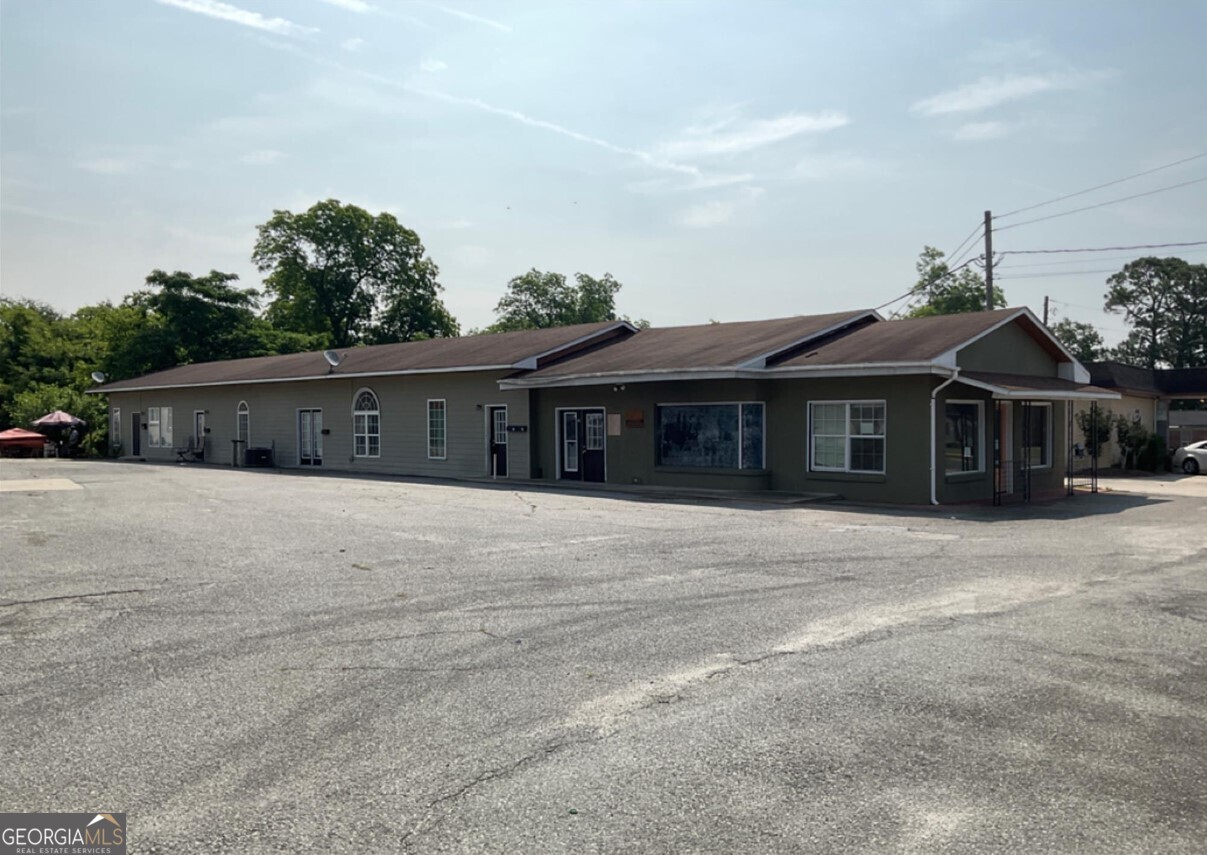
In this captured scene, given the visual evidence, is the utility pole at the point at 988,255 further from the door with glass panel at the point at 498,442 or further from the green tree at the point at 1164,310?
the green tree at the point at 1164,310

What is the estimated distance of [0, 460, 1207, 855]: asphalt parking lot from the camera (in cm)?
406

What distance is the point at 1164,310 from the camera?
230 feet

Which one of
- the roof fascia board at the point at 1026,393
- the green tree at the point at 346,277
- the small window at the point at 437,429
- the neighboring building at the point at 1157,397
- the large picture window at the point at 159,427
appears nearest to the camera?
the roof fascia board at the point at 1026,393

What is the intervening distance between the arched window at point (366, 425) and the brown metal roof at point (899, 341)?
1377 centimetres

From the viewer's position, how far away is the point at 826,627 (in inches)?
296

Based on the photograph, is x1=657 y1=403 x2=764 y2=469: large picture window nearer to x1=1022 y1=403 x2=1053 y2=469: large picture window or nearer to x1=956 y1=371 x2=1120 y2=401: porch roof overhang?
x1=956 y1=371 x2=1120 y2=401: porch roof overhang

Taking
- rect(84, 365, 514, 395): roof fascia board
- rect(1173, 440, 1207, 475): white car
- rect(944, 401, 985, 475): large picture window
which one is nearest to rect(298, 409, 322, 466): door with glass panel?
rect(84, 365, 514, 395): roof fascia board

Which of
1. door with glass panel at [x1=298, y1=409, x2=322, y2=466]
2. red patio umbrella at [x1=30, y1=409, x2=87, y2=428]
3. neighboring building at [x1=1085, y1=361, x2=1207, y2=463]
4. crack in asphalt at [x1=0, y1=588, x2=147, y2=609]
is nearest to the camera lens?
crack in asphalt at [x1=0, y1=588, x2=147, y2=609]

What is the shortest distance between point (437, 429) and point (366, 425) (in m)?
3.49

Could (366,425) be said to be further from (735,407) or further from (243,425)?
(735,407)

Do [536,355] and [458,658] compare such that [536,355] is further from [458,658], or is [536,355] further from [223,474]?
[458,658]

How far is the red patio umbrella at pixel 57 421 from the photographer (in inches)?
1667

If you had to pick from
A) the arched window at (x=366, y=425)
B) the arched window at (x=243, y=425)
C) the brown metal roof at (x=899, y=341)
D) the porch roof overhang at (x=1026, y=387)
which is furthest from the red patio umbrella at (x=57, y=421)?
the porch roof overhang at (x=1026, y=387)

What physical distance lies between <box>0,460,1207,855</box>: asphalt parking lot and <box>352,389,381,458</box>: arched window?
17.2 meters
